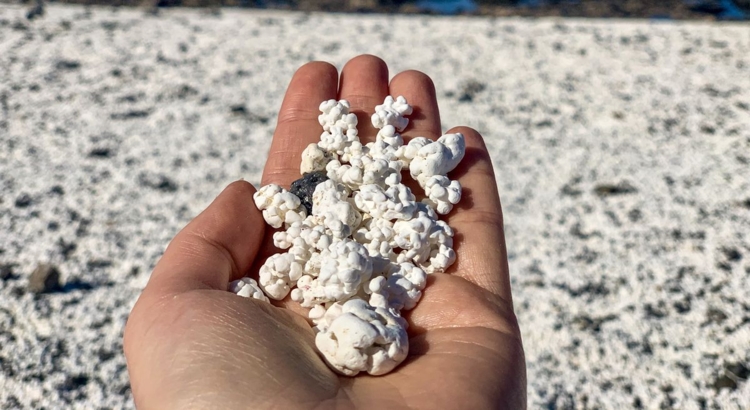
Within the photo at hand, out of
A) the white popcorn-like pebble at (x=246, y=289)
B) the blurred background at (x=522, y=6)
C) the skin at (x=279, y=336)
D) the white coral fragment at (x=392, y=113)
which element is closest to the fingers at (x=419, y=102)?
the white coral fragment at (x=392, y=113)

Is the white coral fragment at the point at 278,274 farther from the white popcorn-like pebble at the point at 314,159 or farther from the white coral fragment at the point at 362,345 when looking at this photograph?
the white popcorn-like pebble at the point at 314,159

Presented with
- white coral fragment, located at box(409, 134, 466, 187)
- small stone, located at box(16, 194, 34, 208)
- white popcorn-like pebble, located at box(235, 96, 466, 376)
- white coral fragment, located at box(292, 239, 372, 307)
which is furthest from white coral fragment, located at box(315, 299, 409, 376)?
small stone, located at box(16, 194, 34, 208)

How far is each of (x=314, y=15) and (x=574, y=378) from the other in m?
2.75

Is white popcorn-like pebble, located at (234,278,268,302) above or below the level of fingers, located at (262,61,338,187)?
below

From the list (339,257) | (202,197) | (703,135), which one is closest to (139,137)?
(202,197)

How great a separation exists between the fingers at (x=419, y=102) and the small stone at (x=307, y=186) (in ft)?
1.09

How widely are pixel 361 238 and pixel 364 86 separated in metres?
0.63

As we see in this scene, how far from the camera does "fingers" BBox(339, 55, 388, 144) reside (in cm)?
195

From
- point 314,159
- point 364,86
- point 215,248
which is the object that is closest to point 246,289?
point 215,248

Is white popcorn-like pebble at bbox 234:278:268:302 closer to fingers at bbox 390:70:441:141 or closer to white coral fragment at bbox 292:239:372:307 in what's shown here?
white coral fragment at bbox 292:239:372:307

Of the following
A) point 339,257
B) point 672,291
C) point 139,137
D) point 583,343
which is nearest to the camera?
point 339,257

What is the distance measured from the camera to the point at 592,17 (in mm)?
3830

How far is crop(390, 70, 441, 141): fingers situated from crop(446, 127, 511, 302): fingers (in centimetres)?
12

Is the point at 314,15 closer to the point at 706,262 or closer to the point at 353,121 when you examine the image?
the point at 353,121
